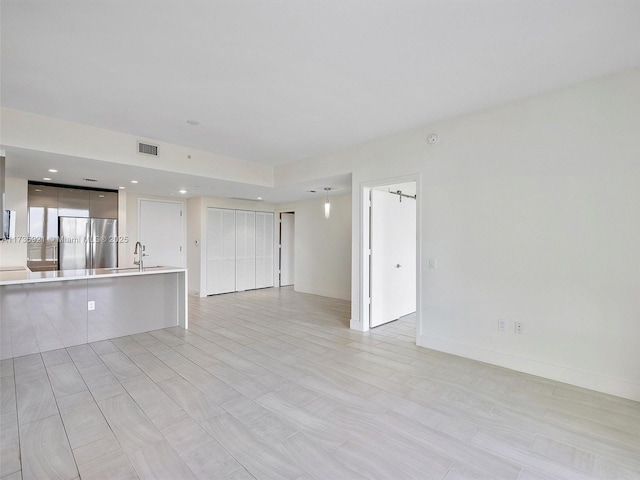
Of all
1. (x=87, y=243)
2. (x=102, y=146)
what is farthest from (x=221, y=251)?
(x=102, y=146)

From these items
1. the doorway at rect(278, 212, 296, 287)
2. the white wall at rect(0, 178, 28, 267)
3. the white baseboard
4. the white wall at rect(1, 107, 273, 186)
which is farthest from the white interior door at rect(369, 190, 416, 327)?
the white wall at rect(0, 178, 28, 267)

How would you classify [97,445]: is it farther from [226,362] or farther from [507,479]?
[507,479]

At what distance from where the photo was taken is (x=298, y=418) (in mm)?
2316

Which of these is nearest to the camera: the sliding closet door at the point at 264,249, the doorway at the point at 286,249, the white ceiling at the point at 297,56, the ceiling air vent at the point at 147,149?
the white ceiling at the point at 297,56

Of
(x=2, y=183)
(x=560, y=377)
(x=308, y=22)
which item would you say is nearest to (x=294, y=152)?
(x=308, y=22)

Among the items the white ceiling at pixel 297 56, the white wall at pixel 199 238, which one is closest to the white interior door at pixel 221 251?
the white wall at pixel 199 238

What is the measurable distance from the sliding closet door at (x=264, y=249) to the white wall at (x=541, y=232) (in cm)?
526

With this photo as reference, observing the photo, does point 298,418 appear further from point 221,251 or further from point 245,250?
point 245,250

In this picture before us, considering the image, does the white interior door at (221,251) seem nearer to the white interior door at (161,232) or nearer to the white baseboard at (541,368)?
the white interior door at (161,232)

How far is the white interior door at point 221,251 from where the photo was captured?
746cm

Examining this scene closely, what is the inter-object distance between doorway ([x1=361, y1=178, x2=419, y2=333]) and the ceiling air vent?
3.06 m

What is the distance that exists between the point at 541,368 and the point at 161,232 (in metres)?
7.43

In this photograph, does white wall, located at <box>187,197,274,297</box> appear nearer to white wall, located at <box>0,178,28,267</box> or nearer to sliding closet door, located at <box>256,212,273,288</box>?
sliding closet door, located at <box>256,212,273,288</box>

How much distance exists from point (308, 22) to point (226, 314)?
15.6ft
